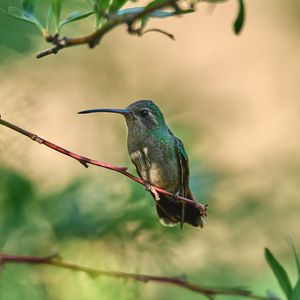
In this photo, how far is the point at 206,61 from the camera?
5.23 m

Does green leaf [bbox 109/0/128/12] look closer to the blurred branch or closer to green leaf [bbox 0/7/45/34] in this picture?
green leaf [bbox 0/7/45/34]

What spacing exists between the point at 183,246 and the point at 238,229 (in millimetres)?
309

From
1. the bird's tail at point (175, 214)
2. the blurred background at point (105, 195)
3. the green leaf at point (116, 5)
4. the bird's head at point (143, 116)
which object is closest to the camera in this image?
the green leaf at point (116, 5)

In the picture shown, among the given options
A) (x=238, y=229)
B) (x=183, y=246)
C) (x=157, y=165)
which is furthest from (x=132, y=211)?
(x=157, y=165)

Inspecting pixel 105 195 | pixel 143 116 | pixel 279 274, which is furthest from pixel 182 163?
pixel 279 274

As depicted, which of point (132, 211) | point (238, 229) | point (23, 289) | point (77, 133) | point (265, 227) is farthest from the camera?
point (77, 133)

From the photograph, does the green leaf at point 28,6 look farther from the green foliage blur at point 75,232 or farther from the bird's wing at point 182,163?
the bird's wing at point 182,163

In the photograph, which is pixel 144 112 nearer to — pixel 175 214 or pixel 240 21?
pixel 175 214

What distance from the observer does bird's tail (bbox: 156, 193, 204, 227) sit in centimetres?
158

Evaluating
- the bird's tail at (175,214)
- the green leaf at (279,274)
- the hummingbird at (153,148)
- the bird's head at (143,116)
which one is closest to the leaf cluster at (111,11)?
the green leaf at (279,274)

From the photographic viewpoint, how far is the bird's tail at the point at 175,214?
1.58 metres

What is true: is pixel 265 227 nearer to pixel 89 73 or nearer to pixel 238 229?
pixel 238 229

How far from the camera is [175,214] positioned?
6.08 ft

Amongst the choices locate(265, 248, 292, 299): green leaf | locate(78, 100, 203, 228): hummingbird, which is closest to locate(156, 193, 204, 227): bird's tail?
locate(78, 100, 203, 228): hummingbird
